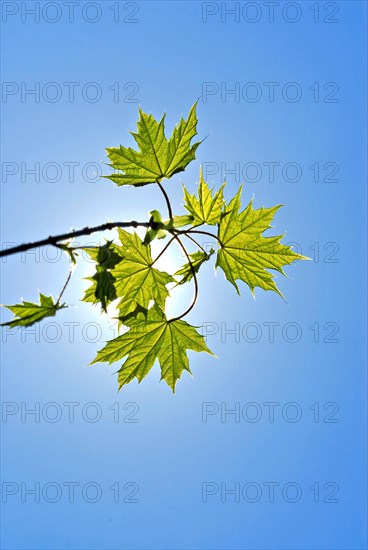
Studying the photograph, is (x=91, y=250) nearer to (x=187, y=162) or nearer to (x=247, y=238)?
(x=187, y=162)

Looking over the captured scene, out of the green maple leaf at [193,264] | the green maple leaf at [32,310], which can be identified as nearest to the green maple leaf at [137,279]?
the green maple leaf at [193,264]

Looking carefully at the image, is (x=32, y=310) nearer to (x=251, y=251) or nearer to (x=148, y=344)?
(x=148, y=344)

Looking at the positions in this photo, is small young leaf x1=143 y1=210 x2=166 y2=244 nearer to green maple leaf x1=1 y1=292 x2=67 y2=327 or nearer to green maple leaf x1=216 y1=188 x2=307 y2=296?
green maple leaf x1=1 y1=292 x2=67 y2=327

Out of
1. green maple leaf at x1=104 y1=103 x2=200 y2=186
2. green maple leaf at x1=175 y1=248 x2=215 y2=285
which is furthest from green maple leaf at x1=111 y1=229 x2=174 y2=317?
green maple leaf at x1=104 y1=103 x2=200 y2=186

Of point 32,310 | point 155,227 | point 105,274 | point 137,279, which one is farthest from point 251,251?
point 32,310

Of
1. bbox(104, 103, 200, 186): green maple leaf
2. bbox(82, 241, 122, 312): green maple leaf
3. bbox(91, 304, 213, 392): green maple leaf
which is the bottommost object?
bbox(91, 304, 213, 392): green maple leaf
